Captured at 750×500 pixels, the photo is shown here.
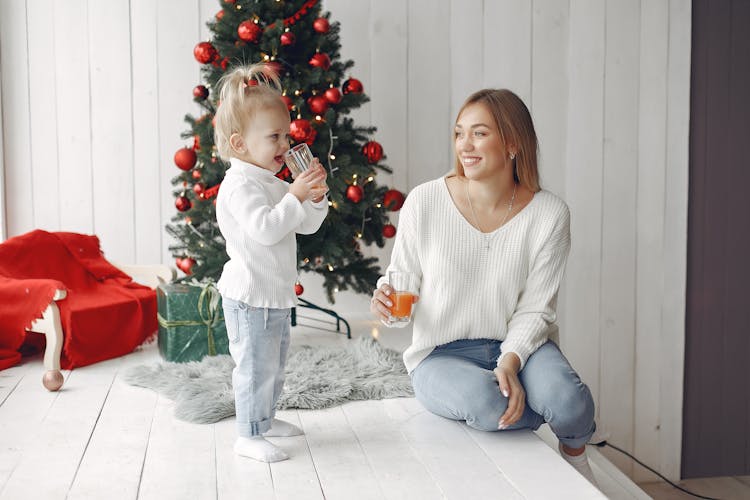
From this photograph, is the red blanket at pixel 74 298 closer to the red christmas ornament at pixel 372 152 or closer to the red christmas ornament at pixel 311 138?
the red christmas ornament at pixel 311 138

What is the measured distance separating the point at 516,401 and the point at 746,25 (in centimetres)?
249

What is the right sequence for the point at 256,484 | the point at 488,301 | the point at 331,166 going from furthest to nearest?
the point at 331,166, the point at 488,301, the point at 256,484

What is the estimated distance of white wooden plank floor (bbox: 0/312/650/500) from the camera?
5.66 feet

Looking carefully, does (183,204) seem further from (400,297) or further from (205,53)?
(400,297)

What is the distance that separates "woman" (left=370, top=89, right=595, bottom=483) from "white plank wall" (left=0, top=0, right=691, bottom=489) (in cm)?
129

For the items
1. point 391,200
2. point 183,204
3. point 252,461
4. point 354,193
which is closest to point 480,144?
point 354,193

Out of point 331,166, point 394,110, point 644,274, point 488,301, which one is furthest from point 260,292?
point 644,274

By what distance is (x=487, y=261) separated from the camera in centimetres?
220

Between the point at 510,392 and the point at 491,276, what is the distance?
347 millimetres

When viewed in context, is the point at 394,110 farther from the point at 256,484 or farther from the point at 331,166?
the point at 256,484

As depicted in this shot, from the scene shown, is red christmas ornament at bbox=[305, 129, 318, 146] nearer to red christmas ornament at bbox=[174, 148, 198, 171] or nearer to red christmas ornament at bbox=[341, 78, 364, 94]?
red christmas ornament at bbox=[341, 78, 364, 94]

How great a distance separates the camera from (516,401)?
1989mm

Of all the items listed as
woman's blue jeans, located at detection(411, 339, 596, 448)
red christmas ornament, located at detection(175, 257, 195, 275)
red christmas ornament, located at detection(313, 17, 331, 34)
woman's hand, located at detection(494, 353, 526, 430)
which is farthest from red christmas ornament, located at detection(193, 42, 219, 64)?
woman's hand, located at detection(494, 353, 526, 430)

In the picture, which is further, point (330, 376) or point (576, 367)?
point (576, 367)
